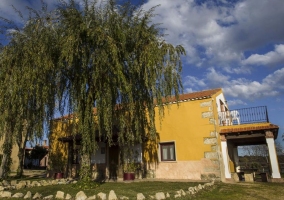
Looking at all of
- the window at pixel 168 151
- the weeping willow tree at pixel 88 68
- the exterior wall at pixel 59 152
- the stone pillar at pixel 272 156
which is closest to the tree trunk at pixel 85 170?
the weeping willow tree at pixel 88 68

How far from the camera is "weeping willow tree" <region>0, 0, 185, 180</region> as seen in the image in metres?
8.19

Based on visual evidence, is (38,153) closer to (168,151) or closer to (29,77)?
(168,151)

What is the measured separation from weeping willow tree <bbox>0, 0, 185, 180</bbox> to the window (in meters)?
4.63

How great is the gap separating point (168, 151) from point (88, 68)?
744 centimetres

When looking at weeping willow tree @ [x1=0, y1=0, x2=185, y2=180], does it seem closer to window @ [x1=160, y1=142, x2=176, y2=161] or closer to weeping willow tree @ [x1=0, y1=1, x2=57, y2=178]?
weeping willow tree @ [x1=0, y1=1, x2=57, y2=178]

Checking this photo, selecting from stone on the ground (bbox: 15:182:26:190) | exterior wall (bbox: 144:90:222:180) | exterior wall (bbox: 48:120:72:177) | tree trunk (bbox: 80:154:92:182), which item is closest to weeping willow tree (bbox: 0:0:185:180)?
tree trunk (bbox: 80:154:92:182)

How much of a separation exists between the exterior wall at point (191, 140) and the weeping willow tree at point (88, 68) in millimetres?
3849

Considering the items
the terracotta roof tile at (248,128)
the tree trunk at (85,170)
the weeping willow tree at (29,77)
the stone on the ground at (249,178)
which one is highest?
the weeping willow tree at (29,77)

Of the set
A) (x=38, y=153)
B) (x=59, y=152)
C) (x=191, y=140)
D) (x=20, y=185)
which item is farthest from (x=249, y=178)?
(x=38, y=153)

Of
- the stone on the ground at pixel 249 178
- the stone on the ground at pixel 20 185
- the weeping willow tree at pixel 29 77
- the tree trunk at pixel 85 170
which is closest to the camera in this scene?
the weeping willow tree at pixel 29 77

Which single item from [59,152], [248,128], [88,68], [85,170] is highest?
[88,68]

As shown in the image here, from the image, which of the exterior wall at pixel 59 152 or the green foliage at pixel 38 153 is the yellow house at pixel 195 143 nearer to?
the exterior wall at pixel 59 152

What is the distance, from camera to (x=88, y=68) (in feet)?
28.4

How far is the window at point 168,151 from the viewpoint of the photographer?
13485mm
